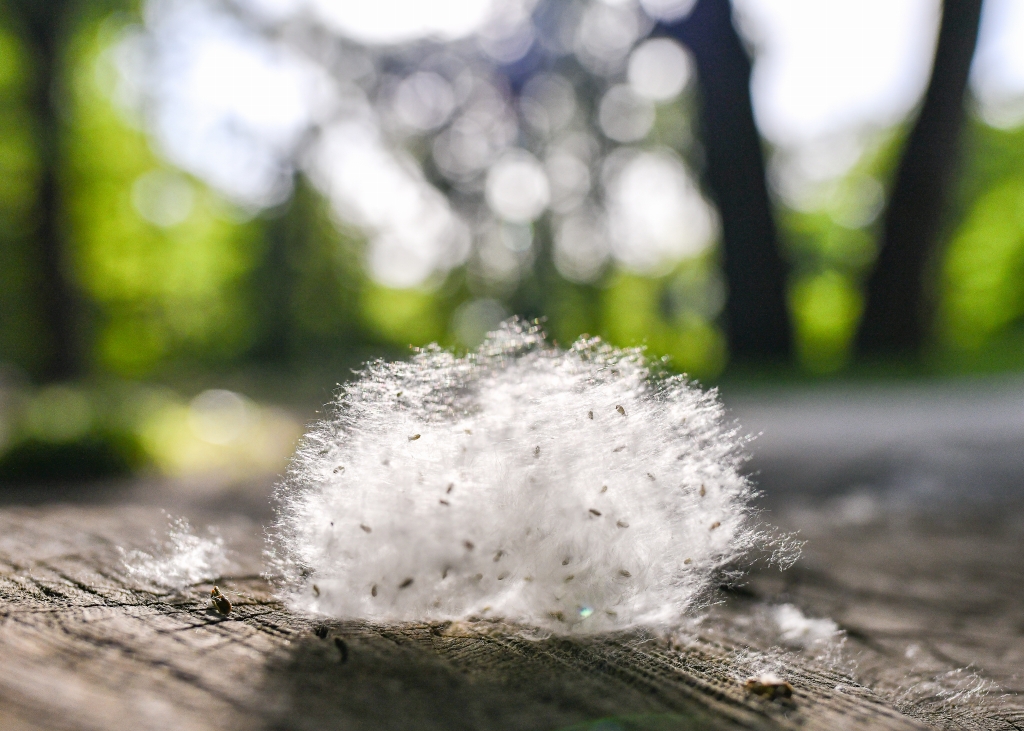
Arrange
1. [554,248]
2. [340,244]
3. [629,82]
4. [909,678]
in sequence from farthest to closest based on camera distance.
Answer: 1. [340,244]
2. [554,248]
3. [629,82]
4. [909,678]

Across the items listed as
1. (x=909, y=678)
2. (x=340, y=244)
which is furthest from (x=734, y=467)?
(x=340, y=244)

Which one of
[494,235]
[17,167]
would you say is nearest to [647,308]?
[494,235]

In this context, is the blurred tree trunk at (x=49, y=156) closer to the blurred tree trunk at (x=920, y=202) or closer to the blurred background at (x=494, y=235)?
the blurred background at (x=494, y=235)

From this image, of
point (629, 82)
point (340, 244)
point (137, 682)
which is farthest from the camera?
point (340, 244)

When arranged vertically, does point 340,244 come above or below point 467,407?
above

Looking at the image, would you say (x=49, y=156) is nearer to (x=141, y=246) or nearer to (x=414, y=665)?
(x=414, y=665)

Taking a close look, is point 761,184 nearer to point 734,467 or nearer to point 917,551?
point 917,551
